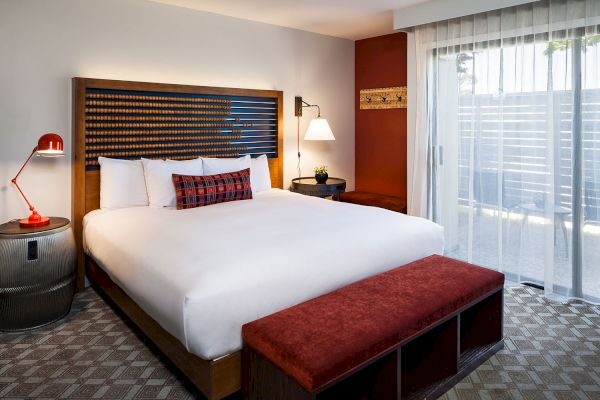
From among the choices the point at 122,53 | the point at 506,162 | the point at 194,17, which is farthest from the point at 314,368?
the point at 194,17

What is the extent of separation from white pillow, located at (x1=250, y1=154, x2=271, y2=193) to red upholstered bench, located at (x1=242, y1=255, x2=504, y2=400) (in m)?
1.88

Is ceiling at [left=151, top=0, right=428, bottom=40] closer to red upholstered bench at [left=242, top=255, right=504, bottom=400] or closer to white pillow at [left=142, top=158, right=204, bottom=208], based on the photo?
white pillow at [left=142, top=158, right=204, bottom=208]

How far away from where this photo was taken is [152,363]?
2299 mm

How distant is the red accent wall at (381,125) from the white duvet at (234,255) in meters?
1.82

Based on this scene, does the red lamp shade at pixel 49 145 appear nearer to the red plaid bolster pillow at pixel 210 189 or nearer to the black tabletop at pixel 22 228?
the black tabletop at pixel 22 228

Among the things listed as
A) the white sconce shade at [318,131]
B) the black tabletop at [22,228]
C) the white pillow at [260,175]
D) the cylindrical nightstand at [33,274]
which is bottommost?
the cylindrical nightstand at [33,274]

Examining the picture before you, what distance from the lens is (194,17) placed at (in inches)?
151

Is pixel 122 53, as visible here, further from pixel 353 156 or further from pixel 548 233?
pixel 548 233

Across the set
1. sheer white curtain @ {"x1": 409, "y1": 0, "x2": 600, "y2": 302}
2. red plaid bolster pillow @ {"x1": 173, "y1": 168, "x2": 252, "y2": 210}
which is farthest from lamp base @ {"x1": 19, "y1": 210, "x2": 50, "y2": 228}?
sheer white curtain @ {"x1": 409, "y1": 0, "x2": 600, "y2": 302}

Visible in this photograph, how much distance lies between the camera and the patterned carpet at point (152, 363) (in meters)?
2.04

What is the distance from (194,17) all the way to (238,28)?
46 cm

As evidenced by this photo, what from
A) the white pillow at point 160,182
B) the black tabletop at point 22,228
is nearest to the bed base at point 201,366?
the black tabletop at point 22,228

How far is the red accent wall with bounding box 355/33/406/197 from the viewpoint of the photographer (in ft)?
15.5

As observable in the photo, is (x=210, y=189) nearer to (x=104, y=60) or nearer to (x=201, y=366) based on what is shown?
(x=104, y=60)
